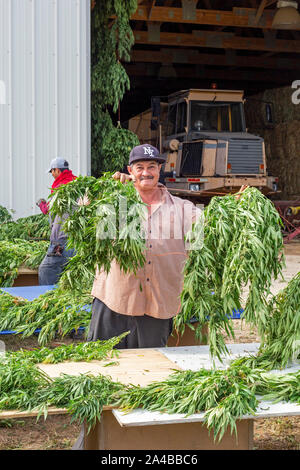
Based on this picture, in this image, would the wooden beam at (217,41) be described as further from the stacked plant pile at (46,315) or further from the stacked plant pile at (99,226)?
the stacked plant pile at (99,226)

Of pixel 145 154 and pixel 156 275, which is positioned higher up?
pixel 145 154

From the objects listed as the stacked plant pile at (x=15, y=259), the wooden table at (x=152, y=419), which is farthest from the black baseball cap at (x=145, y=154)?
the stacked plant pile at (x=15, y=259)

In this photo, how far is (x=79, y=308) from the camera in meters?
5.08

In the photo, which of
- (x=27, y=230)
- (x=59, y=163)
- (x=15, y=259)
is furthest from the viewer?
(x=27, y=230)

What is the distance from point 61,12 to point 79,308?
21.7 ft

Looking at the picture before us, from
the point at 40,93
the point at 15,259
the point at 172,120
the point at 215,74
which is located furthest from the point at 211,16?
the point at 15,259

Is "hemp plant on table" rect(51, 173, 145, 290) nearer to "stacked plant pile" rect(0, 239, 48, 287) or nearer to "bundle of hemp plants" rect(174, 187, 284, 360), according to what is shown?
"bundle of hemp plants" rect(174, 187, 284, 360)

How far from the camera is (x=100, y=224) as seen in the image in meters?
3.32

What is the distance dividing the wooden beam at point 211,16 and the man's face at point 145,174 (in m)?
11.6

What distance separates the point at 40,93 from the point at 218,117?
6990mm

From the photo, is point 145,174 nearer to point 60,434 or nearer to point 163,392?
point 163,392

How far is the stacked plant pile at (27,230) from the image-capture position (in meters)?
9.02

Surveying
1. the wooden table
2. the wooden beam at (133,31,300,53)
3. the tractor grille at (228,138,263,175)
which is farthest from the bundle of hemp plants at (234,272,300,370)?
the wooden beam at (133,31,300,53)
